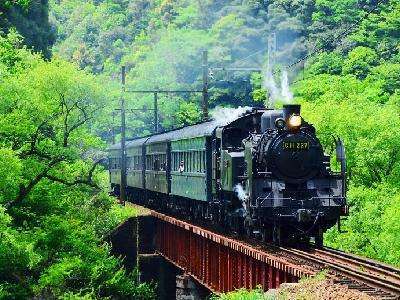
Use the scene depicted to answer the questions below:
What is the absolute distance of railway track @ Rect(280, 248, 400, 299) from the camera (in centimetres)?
1500

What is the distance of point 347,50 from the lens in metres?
71.1

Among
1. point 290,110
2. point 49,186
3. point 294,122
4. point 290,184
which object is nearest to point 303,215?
point 290,184

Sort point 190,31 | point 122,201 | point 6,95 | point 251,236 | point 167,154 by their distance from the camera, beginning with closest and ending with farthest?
point 251,236, point 6,95, point 167,154, point 122,201, point 190,31

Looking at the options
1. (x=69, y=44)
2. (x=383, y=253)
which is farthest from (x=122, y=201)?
(x=69, y=44)

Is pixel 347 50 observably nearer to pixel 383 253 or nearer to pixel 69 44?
pixel 383 253

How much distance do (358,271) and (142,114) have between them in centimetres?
6482

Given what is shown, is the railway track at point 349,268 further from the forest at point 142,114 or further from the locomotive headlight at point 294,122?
the forest at point 142,114

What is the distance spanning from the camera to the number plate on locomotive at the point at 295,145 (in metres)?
21.5

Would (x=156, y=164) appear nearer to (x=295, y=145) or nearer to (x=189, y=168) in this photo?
(x=189, y=168)

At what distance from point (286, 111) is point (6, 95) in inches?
350

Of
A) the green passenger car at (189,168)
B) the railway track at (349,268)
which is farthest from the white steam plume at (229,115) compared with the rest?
the railway track at (349,268)

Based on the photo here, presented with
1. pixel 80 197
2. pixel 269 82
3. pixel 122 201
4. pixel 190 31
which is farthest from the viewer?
pixel 190 31

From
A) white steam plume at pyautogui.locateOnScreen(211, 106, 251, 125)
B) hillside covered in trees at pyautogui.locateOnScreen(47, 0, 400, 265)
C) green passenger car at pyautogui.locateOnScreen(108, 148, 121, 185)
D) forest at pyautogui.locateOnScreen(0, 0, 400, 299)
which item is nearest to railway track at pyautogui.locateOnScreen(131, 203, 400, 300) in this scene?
white steam plume at pyautogui.locateOnScreen(211, 106, 251, 125)

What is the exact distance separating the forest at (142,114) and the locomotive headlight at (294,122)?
7155mm
